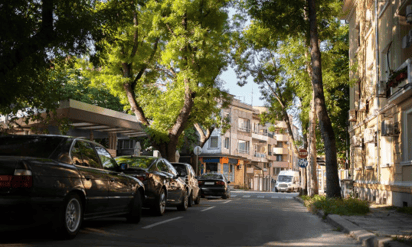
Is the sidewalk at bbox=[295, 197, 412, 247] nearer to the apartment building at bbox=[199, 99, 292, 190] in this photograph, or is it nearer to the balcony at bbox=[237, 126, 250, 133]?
the apartment building at bbox=[199, 99, 292, 190]

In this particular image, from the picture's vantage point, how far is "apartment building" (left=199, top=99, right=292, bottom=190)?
209ft

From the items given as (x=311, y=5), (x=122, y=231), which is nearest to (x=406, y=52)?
(x=311, y=5)

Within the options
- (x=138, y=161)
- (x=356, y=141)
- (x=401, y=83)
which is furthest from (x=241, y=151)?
(x=138, y=161)

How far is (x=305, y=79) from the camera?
25.4m

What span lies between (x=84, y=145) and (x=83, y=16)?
431 cm

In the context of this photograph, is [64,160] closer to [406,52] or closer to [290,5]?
[290,5]

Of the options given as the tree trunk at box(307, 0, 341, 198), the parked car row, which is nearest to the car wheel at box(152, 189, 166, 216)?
the parked car row

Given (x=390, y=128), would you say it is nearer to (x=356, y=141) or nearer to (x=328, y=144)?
(x=328, y=144)

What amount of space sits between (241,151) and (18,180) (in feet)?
205

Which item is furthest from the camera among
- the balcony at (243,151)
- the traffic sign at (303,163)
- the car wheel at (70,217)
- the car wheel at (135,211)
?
the balcony at (243,151)

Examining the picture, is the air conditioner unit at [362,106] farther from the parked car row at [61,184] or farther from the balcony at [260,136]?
the balcony at [260,136]

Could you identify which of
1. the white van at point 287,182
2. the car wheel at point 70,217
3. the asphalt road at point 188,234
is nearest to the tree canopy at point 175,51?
the asphalt road at point 188,234

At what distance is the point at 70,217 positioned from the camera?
7852 millimetres

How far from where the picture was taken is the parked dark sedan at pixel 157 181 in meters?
12.5
